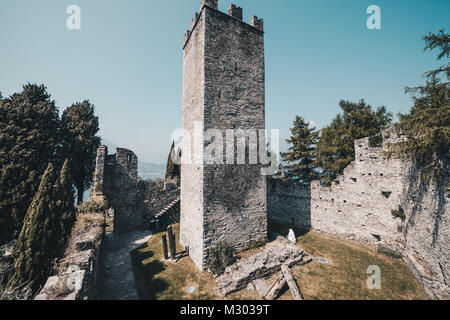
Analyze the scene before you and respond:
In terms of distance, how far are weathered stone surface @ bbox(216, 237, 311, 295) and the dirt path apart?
12.4ft

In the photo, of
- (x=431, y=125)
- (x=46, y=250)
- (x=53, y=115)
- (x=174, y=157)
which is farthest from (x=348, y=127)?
(x=53, y=115)

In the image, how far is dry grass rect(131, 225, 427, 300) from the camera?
7348 mm

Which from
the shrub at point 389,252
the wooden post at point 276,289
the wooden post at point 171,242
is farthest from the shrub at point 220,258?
the shrub at point 389,252

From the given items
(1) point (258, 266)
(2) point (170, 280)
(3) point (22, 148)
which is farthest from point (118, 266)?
(3) point (22, 148)

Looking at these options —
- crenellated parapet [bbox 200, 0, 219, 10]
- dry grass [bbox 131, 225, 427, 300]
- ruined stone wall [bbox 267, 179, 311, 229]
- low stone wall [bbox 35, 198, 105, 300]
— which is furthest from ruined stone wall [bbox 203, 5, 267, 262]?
ruined stone wall [bbox 267, 179, 311, 229]

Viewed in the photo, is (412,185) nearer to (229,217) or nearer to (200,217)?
(229,217)

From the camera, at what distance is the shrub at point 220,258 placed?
8725mm

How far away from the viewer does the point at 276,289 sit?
23.9 ft

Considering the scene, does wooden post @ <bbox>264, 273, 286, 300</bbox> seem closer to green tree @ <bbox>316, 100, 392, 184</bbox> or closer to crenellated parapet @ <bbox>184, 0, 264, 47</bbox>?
green tree @ <bbox>316, 100, 392, 184</bbox>

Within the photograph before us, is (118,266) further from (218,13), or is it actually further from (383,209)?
(383,209)

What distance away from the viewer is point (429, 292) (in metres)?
7.18

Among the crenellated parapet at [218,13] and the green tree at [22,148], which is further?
the green tree at [22,148]

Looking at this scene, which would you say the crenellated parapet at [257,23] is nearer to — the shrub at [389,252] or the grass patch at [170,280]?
the grass patch at [170,280]

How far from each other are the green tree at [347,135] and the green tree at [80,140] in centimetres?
2230
